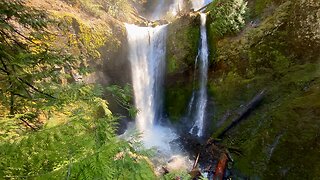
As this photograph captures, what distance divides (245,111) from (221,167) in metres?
2.51

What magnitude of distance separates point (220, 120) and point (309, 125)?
3.84m

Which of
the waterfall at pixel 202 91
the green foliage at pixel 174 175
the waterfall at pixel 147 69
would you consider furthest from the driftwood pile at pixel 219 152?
the green foliage at pixel 174 175

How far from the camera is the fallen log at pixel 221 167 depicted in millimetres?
8886

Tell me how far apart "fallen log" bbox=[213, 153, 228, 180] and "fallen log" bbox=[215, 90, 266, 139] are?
1.15 metres

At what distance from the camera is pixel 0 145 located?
6.24 feet

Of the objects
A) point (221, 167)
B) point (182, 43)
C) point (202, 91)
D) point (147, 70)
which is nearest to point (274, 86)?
point (202, 91)

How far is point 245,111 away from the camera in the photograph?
1048 centimetres

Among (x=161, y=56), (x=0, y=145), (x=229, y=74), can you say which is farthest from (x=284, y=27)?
(x=0, y=145)

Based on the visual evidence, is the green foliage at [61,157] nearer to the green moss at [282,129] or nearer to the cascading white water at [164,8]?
the green moss at [282,129]

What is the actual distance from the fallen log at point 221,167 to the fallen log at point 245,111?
115 cm

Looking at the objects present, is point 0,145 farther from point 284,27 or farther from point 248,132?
point 284,27

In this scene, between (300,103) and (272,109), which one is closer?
(300,103)

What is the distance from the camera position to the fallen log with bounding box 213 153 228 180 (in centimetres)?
889

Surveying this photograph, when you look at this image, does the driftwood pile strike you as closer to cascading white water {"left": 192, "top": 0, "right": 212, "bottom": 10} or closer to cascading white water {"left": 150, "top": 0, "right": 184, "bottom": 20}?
cascading white water {"left": 150, "top": 0, "right": 184, "bottom": 20}
